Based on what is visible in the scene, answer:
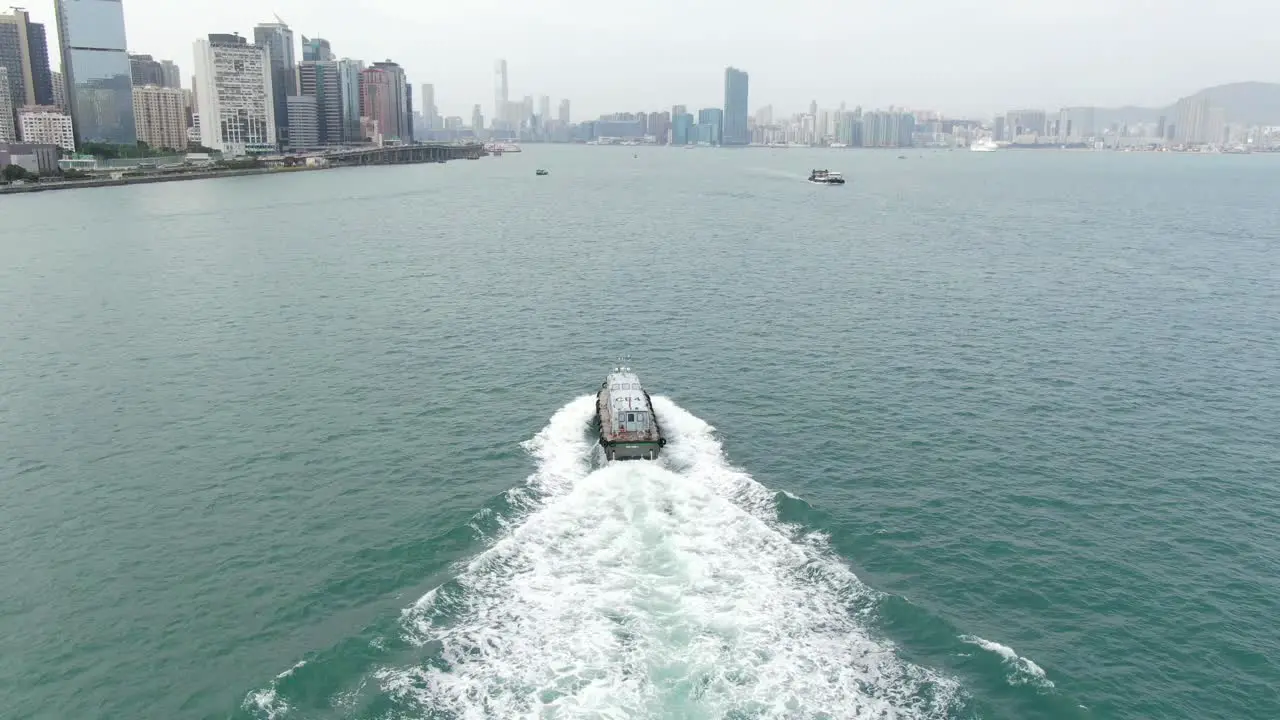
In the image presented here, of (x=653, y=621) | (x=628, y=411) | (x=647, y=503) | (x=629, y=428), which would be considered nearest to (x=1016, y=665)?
(x=653, y=621)

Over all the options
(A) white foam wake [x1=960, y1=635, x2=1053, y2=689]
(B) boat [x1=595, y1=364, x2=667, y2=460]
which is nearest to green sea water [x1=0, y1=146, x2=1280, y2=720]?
(A) white foam wake [x1=960, y1=635, x2=1053, y2=689]

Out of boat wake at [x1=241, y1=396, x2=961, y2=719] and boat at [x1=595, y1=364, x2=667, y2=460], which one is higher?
boat at [x1=595, y1=364, x2=667, y2=460]

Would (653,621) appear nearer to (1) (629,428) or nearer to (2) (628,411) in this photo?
(1) (629,428)

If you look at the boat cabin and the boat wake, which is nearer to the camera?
the boat wake

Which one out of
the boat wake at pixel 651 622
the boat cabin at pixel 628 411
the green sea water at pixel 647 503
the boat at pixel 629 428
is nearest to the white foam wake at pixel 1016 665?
the green sea water at pixel 647 503

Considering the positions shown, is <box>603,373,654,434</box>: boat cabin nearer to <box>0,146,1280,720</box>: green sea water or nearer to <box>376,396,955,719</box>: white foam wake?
<box>0,146,1280,720</box>: green sea water
